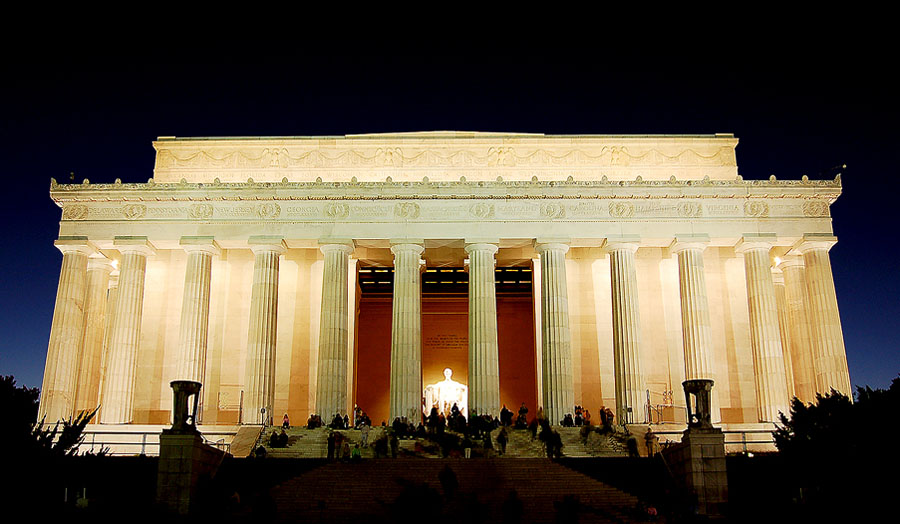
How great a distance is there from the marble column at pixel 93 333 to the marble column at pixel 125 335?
1.03m

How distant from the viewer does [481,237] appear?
3978 centimetres

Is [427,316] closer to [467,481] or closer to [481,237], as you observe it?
[481,237]

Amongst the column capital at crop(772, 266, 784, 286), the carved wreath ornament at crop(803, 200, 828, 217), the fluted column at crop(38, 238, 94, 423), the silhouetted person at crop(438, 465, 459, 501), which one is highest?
the carved wreath ornament at crop(803, 200, 828, 217)

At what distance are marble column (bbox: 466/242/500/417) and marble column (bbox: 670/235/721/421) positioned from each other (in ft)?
28.7

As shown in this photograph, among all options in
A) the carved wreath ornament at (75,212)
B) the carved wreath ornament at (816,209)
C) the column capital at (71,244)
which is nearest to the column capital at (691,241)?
the carved wreath ornament at (816,209)

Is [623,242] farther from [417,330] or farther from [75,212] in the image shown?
[75,212]

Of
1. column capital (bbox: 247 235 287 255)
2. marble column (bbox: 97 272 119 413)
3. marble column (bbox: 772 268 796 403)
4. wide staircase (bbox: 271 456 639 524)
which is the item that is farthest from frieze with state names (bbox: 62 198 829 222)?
wide staircase (bbox: 271 456 639 524)

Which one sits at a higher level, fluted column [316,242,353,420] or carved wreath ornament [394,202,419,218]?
carved wreath ornament [394,202,419,218]

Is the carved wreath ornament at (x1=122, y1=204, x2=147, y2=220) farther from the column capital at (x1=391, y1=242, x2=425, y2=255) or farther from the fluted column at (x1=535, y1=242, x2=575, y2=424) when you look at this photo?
the fluted column at (x1=535, y1=242, x2=575, y2=424)

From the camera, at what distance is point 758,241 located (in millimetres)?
39625

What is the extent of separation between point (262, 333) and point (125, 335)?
249 inches

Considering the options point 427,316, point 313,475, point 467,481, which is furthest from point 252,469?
point 427,316

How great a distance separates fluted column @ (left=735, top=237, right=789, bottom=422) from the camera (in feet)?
127

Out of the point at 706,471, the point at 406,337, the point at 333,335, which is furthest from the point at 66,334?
the point at 706,471
